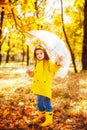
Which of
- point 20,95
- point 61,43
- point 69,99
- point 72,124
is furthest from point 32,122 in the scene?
point 20,95

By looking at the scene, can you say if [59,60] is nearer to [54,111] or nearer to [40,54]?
[40,54]

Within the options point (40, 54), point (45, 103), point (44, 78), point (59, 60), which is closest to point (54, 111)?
point (45, 103)

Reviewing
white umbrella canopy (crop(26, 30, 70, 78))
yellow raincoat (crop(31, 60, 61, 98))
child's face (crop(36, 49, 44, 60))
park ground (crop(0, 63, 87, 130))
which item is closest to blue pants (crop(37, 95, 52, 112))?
yellow raincoat (crop(31, 60, 61, 98))

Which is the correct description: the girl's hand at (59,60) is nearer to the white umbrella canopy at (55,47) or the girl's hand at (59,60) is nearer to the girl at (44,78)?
the white umbrella canopy at (55,47)

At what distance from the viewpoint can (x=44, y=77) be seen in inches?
282

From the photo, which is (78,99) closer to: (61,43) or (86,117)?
(86,117)

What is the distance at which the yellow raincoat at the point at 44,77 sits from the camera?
711cm

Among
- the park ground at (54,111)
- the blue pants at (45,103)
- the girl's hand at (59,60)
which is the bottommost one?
the park ground at (54,111)

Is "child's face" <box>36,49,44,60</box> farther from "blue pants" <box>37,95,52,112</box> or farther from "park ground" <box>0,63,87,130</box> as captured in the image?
"park ground" <box>0,63,87,130</box>

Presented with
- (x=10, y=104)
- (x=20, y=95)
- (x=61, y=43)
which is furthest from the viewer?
(x=20, y=95)

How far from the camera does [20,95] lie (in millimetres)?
11422

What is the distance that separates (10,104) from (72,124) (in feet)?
9.27

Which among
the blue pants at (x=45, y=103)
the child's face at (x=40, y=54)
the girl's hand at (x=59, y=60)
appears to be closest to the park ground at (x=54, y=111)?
the blue pants at (x=45, y=103)

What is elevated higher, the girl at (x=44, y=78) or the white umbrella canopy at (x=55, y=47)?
the white umbrella canopy at (x=55, y=47)
